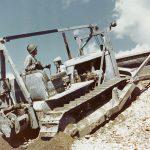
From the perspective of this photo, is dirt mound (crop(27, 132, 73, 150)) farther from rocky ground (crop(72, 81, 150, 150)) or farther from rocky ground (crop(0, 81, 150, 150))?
rocky ground (crop(72, 81, 150, 150))

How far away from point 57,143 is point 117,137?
1.58m

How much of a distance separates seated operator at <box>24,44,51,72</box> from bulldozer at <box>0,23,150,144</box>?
21cm

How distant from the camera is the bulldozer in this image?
28.1 feet

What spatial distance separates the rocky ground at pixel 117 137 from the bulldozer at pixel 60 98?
0.24 metres

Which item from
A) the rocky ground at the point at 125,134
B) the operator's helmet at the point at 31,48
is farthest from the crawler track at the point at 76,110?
the operator's helmet at the point at 31,48

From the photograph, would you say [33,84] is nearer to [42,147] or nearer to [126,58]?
[42,147]

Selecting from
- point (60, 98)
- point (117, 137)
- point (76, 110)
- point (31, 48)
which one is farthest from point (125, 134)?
point (31, 48)

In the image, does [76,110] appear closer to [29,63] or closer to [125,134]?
[125,134]

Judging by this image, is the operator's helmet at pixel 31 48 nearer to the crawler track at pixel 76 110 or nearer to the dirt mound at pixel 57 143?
the crawler track at pixel 76 110

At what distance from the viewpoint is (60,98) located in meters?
9.52

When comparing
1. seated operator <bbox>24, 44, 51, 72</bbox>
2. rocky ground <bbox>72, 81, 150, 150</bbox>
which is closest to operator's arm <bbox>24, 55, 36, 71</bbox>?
seated operator <bbox>24, 44, 51, 72</bbox>

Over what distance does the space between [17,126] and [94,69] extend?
4.77 meters

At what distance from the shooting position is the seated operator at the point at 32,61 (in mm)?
10047

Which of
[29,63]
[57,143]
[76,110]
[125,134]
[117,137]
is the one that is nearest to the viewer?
[57,143]
